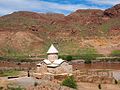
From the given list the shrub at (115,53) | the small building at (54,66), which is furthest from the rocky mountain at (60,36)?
the small building at (54,66)

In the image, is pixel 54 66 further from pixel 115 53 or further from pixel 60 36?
pixel 60 36

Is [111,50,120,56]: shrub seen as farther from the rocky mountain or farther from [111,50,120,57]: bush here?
the rocky mountain

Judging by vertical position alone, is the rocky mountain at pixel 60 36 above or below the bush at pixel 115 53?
above

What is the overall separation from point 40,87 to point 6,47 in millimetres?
90755

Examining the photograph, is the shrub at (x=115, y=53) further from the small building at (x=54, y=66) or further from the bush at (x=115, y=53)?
the small building at (x=54, y=66)

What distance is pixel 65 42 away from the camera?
12325 cm

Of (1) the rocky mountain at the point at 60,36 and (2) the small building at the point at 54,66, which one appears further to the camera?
(1) the rocky mountain at the point at 60,36

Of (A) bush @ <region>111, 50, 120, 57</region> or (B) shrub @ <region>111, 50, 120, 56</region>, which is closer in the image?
(A) bush @ <region>111, 50, 120, 57</region>

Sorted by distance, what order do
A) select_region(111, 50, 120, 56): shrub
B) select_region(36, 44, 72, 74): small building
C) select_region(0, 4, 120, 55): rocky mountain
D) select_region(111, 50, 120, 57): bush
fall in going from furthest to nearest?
1. select_region(0, 4, 120, 55): rocky mountain
2. select_region(111, 50, 120, 56): shrub
3. select_region(111, 50, 120, 57): bush
4. select_region(36, 44, 72, 74): small building

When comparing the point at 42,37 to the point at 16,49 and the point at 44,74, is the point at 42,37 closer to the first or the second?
the point at 16,49

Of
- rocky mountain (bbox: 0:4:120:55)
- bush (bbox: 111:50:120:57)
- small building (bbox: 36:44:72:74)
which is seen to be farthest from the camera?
rocky mountain (bbox: 0:4:120:55)

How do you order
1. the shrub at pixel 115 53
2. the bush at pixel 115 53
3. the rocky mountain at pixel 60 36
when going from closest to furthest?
the bush at pixel 115 53 < the shrub at pixel 115 53 < the rocky mountain at pixel 60 36

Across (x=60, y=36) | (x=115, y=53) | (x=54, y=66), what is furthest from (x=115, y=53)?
(x=54, y=66)

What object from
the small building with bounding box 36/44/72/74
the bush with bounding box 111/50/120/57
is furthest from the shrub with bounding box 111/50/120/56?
the small building with bounding box 36/44/72/74
